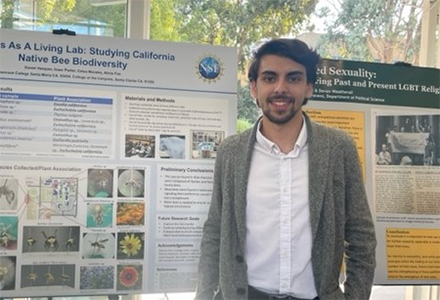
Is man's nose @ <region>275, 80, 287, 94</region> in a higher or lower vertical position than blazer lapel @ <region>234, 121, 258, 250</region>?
higher

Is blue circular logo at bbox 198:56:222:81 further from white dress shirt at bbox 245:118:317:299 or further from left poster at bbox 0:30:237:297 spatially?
white dress shirt at bbox 245:118:317:299

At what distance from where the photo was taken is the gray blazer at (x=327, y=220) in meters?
1.44

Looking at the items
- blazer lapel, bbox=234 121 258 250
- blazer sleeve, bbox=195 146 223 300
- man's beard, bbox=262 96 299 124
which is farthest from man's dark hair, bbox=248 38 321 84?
blazer sleeve, bbox=195 146 223 300

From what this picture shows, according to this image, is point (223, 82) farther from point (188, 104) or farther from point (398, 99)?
point (398, 99)

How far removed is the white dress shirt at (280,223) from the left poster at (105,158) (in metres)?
0.50

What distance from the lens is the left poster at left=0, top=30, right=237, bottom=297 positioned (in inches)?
71.1

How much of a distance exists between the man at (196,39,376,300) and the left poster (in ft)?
1.44

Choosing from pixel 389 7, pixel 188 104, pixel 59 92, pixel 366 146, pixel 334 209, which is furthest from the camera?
pixel 389 7

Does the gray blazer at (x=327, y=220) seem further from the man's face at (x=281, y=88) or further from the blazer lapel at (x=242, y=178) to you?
the man's face at (x=281, y=88)

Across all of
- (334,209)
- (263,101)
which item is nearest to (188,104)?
(263,101)

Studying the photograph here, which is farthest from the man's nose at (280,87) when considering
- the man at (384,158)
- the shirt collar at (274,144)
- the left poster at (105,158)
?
the man at (384,158)

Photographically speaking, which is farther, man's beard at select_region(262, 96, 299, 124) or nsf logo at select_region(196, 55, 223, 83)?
nsf logo at select_region(196, 55, 223, 83)

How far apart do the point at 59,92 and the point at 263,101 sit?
35.6 inches

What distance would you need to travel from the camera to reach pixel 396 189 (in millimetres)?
2094
